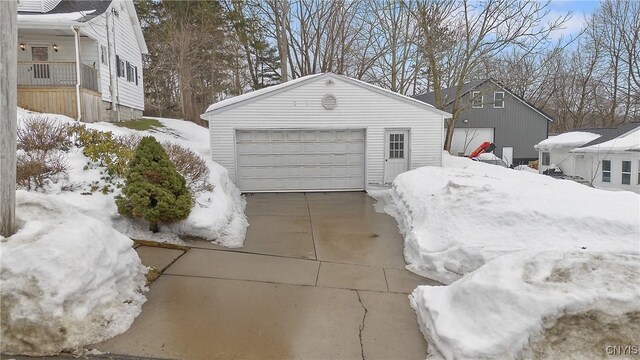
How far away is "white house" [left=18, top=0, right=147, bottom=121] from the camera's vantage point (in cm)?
1377

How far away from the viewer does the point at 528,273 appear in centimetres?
A: 405

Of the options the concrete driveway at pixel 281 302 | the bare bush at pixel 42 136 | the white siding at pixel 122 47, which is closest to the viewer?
the concrete driveway at pixel 281 302

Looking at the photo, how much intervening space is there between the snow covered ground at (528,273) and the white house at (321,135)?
5709 millimetres

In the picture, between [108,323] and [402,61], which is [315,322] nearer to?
[108,323]

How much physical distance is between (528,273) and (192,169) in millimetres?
7126

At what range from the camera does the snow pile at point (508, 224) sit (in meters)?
6.05

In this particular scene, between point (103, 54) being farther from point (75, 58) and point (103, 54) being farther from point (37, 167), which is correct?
point (37, 167)

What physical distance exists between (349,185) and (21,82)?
1168 centimetres

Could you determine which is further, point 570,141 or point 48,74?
point 570,141

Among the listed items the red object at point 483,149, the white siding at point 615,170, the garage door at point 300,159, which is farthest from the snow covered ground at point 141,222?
the red object at point 483,149

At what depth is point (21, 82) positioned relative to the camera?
13.6m

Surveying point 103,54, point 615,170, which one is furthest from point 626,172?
point 103,54

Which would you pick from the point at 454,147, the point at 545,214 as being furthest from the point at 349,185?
the point at 454,147

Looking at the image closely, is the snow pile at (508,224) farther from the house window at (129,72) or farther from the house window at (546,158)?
the house window at (129,72)
